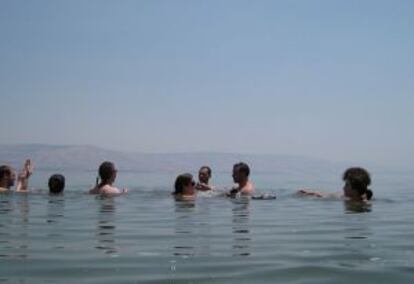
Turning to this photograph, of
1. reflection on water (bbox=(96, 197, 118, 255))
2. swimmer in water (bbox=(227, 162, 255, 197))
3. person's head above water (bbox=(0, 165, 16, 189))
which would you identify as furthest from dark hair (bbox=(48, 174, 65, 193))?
swimmer in water (bbox=(227, 162, 255, 197))

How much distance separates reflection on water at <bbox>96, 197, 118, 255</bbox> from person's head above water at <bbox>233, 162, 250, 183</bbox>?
389 centimetres

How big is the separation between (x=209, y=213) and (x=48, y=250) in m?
6.29

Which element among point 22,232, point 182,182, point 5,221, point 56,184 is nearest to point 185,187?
point 182,182

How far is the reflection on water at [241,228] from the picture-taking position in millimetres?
8203

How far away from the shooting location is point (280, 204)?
59.0ft

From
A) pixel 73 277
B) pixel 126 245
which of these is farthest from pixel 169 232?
pixel 73 277

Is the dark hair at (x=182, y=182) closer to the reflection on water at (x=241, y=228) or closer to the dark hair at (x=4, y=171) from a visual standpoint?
the reflection on water at (x=241, y=228)

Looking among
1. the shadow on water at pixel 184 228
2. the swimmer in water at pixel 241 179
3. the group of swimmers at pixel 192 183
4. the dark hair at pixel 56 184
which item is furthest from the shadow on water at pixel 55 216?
the swimmer in water at pixel 241 179

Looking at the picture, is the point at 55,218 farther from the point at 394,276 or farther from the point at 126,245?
the point at 394,276

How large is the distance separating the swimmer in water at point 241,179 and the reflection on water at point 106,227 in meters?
3.88

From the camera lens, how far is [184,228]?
1083 cm

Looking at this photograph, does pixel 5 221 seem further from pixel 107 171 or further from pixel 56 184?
pixel 56 184

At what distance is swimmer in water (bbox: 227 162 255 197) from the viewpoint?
19.2 metres

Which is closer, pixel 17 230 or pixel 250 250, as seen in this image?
pixel 250 250
